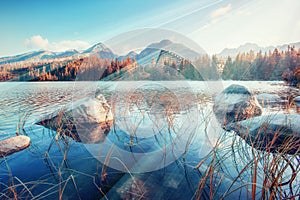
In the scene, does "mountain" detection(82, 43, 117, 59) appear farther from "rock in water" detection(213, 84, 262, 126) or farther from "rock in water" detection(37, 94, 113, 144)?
"rock in water" detection(213, 84, 262, 126)

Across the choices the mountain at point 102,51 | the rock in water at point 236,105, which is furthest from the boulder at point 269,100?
the mountain at point 102,51

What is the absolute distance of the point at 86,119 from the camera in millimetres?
4297

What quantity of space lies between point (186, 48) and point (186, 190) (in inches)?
92.1

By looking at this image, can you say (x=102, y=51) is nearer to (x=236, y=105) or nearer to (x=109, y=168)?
(x=109, y=168)

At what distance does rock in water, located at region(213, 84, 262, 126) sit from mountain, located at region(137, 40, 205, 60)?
2.29m

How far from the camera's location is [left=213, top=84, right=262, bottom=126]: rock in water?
15.4 ft

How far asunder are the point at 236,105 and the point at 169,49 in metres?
3.17

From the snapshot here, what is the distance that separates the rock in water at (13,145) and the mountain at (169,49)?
267 cm

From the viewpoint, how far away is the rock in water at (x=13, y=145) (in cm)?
268

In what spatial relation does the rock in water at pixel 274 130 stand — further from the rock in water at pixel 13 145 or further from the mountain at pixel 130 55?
the rock in water at pixel 13 145

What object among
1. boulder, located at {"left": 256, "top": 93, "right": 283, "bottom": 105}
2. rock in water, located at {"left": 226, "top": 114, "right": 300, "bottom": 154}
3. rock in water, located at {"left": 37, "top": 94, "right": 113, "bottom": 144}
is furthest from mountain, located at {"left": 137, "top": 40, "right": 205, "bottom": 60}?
boulder, located at {"left": 256, "top": 93, "right": 283, "bottom": 105}

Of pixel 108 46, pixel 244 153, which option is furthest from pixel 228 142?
pixel 108 46

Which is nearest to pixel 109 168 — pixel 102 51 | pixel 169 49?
pixel 102 51

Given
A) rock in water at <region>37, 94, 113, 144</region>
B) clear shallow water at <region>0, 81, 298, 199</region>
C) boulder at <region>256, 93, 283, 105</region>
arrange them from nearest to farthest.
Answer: clear shallow water at <region>0, 81, 298, 199</region>
rock in water at <region>37, 94, 113, 144</region>
boulder at <region>256, 93, 283, 105</region>
